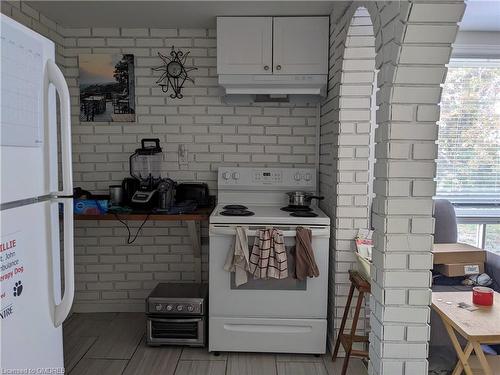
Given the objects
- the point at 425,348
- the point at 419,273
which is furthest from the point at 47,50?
the point at 425,348

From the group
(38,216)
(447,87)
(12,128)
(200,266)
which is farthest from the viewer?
(447,87)

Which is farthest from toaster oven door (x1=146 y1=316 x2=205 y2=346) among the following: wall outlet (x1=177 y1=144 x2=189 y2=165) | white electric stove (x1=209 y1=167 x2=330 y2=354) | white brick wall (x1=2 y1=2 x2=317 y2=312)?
wall outlet (x1=177 y1=144 x2=189 y2=165)

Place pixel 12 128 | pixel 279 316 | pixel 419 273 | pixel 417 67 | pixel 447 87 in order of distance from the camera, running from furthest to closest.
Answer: pixel 447 87 < pixel 279 316 < pixel 419 273 < pixel 417 67 < pixel 12 128

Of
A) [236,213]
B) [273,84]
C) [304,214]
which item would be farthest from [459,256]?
[273,84]

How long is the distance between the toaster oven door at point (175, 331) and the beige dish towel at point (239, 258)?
1.57 feet

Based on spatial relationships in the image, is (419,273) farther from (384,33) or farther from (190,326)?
(190,326)

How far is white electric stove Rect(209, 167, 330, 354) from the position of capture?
98.6 inches

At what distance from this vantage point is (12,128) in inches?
45.3

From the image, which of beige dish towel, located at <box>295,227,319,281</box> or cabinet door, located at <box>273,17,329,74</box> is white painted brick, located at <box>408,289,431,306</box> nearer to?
beige dish towel, located at <box>295,227,319,281</box>

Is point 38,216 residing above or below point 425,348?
above

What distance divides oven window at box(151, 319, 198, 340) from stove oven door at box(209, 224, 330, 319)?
0.88ft

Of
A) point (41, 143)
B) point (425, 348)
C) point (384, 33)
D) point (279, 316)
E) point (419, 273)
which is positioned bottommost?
point (279, 316)

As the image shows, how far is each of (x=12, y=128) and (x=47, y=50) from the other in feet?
1.10

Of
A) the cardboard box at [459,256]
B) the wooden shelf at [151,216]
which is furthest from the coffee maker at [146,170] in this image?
the cardboard box at [459,256]
